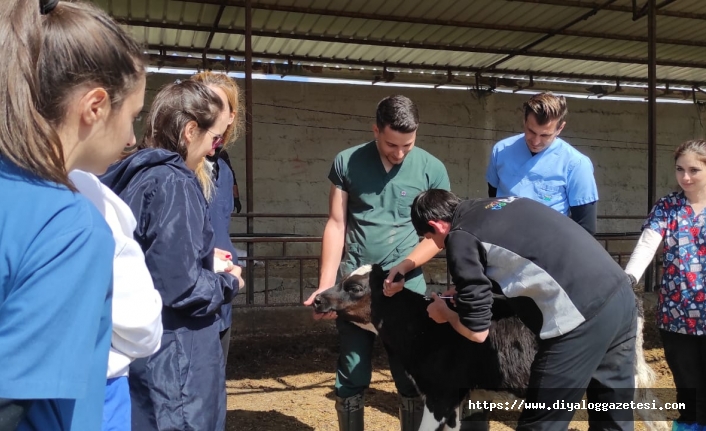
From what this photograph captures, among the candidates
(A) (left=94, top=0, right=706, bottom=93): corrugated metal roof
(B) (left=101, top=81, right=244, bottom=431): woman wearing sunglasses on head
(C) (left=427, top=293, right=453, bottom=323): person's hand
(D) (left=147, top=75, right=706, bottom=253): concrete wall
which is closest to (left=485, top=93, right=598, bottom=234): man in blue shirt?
(C) (left=427, top=293, right=453, bottom=323): person's hand

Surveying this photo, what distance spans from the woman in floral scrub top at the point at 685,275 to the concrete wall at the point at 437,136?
889cm

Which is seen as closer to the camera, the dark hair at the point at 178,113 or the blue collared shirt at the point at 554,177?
the dark hair at the point at 178,113

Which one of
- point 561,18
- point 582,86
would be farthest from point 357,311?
point 582,86

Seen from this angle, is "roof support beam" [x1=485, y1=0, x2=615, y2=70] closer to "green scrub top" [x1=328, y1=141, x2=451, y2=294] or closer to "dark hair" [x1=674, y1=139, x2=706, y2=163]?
"dark hair" [x1=674, y1=139, x2=706, y2=163]

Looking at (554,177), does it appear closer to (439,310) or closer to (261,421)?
(439,310)

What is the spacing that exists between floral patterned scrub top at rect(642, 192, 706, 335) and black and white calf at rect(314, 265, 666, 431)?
80cm

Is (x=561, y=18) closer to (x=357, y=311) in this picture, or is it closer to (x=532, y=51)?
(x=532, y=51)

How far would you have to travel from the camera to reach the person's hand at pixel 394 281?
3.24m

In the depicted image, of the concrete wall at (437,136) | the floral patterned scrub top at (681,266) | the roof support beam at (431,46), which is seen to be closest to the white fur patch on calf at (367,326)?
the floral patterned scrub top at (681,266)

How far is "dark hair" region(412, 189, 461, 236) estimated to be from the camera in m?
2.59

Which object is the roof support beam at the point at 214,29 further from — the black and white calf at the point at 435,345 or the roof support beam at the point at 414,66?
the black and white calf at the point at 435,345

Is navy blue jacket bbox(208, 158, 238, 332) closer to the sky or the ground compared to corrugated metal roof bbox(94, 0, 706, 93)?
closer to the ground

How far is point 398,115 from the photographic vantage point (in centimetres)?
309

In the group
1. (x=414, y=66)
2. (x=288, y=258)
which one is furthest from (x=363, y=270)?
(x=414, y=66)
